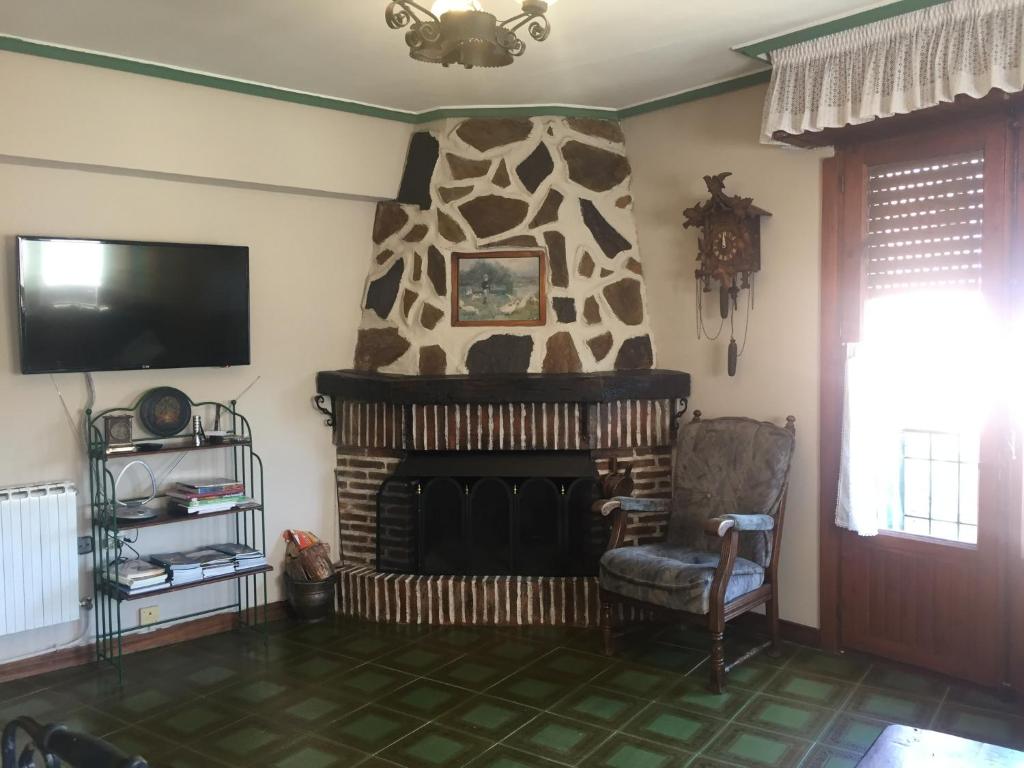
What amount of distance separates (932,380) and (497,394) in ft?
6.02

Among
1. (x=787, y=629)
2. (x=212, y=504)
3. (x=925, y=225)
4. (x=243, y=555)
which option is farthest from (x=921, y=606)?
(x=212, y=504)

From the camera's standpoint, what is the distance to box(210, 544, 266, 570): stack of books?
3.86 meters

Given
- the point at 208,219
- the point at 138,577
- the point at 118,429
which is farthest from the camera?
the point at 208,219

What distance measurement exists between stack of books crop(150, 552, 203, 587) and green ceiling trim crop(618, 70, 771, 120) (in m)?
2.98

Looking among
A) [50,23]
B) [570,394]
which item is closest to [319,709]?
[570,394]

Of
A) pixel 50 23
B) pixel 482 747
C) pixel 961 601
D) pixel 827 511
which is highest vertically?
pixel 50 23

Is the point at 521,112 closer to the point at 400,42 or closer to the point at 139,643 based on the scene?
the point at 400,42

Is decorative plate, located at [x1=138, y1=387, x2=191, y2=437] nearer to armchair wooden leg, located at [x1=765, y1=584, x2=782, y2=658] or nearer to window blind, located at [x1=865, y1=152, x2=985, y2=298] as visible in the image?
armchair wooden leg, located at [x1=765, y1=584, x2=782, y2=658]

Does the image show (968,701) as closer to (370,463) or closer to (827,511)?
(827,511)

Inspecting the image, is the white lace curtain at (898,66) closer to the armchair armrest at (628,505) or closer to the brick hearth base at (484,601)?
the armchair armrest at (628,505)

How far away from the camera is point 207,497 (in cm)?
377

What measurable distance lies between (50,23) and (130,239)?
900 mm

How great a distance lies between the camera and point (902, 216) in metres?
3.43

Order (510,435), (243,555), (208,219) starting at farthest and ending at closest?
1. (510,435)
2. (208,219)
3. (243,555)
